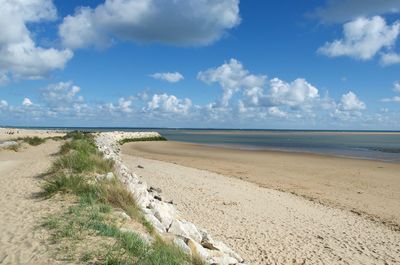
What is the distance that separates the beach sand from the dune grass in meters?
2.96

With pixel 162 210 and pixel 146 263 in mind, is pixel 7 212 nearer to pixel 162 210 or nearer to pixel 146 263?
pixel 162 210

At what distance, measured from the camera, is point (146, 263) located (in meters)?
5.37

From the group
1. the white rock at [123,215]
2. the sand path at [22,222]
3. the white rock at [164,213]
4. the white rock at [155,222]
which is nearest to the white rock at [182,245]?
the white rock at [155,222]

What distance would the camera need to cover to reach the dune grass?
5.68 metres

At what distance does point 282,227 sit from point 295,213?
201 centimetres

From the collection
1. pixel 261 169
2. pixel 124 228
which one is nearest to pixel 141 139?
pixel 261 169

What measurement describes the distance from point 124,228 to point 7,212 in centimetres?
341

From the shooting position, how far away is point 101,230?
22.3ft

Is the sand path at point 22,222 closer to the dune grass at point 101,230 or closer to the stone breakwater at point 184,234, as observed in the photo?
the dune grass at point 101,230

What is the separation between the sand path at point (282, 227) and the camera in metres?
9.37

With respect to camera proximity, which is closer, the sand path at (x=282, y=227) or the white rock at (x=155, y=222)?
the white rock at (x=155, y=222)

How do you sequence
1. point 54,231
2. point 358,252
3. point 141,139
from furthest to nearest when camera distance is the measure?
→ point 141,139
point 358,252
point 54,231

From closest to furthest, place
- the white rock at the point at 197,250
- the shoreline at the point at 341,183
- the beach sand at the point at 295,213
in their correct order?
the white rock at the point at 197,250 → the beach sand at the point at 295,213 → the shoreline at the point at 341,183

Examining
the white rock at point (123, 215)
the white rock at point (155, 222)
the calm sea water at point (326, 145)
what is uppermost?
the white rock at point (123, 215)
